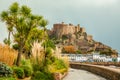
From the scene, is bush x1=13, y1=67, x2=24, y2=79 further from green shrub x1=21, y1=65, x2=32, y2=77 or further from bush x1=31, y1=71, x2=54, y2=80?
bush x1=31, y1=71, x2=54, y2=80

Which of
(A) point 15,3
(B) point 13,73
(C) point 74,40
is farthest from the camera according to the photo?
(C) point 74,40

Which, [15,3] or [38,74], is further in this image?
[15,3]

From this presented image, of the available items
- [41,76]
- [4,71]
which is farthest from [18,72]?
[41,76]

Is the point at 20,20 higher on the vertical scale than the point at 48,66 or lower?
higher

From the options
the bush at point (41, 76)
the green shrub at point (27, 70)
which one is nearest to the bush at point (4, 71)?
the green shrub at point (27, 70)

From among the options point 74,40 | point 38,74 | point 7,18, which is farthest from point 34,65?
point 74,40

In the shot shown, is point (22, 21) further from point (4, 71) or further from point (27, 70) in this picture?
point (4, 71)

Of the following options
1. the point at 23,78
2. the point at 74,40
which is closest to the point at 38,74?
the point at 23,78

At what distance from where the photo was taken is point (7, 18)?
2489 centimetres

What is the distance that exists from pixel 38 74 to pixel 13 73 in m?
3.61

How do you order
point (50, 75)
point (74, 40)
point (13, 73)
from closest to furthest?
1. point (13, 73)
2. point (50, 75)
3. point (74, 40)

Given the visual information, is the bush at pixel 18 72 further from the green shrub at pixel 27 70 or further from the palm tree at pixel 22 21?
the palm tree at pixel 22 21

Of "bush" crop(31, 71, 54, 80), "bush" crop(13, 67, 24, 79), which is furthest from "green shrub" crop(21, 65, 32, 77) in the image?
"bush" crop(13, 67, 24, 79)

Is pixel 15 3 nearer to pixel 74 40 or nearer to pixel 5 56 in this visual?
pixel 5 56
